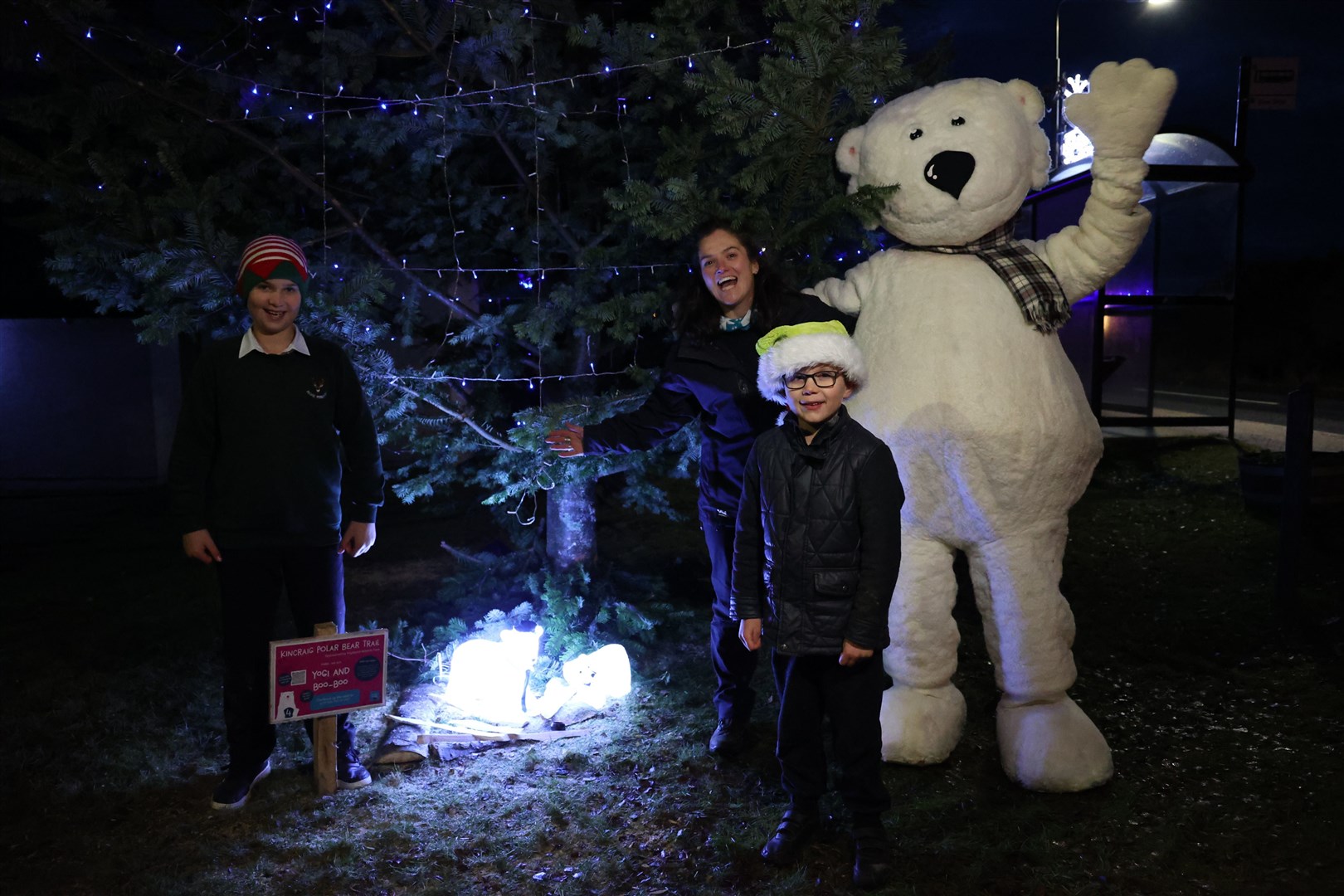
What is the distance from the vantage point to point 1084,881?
118 inches

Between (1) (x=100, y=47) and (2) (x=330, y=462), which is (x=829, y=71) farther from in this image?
(1) (x=100, y=47)

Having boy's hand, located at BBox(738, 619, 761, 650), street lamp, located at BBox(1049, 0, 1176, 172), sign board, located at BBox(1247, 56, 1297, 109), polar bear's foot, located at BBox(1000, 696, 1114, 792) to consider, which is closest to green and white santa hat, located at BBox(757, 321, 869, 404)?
boy's hand, located at BBox(738, 619, 761, 650)

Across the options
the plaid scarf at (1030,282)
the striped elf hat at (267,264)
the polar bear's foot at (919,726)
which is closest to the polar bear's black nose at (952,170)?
the plaid scarf at (1030,282)

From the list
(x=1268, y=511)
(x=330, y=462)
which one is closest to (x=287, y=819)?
(x=330, y=462)

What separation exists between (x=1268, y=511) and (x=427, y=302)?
715 centimetres

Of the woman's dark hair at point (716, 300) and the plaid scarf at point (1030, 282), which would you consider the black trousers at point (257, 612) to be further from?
the plaid scarf at point (1030, 282)

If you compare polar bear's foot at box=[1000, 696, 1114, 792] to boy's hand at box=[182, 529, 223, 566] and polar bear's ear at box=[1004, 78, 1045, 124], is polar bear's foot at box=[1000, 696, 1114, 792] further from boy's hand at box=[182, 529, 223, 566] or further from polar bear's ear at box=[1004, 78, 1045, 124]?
boy's hand at box=[182, 529, 223, 566]

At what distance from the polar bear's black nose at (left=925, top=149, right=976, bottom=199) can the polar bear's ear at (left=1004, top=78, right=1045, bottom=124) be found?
401mm

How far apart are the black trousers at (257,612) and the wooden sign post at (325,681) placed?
3.6 inches

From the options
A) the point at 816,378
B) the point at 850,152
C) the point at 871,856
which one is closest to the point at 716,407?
the point at 816,378

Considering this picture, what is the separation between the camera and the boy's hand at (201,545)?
344 cm

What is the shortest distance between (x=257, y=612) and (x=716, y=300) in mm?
2120

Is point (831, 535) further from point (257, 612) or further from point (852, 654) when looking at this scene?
point (257, 612)

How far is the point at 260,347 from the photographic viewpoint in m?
3.50
